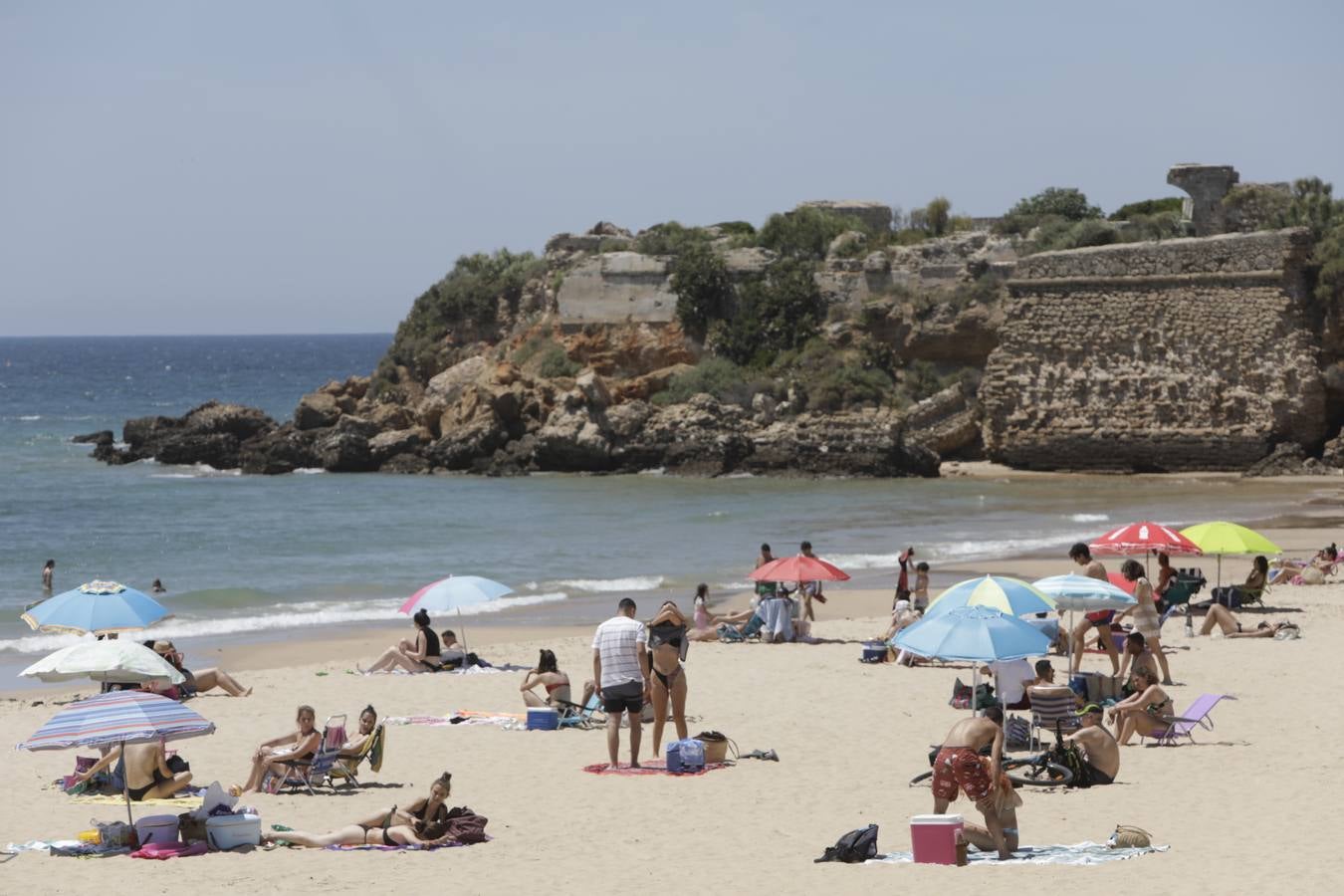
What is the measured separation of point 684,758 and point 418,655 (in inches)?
197

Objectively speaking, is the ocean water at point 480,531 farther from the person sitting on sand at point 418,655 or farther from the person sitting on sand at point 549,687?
the person sitting on sand at point 549,687

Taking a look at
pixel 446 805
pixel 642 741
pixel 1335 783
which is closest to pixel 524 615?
pixel 642 741

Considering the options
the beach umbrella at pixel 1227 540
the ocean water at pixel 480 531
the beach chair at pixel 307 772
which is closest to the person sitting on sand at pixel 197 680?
the beach chair at pixel 307 772

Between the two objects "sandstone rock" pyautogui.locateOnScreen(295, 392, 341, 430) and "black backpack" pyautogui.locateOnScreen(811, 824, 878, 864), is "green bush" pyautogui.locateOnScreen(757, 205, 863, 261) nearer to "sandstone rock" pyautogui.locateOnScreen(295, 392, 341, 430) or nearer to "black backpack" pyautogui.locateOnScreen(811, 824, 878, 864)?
"sandstone rock" pyautogui.locateOnScreen(295, 392, 341, 430)

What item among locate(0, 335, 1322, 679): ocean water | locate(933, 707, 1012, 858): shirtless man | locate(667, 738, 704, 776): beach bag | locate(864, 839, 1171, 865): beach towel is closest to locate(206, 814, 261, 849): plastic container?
locate(667, 738, 704, 776): beach bag

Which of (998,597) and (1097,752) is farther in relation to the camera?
(998,597)

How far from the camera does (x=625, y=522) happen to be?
31078 millimetres

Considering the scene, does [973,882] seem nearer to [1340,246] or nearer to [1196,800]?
[1196,800]

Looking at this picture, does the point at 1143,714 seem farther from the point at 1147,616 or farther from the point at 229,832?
the point at 229,832

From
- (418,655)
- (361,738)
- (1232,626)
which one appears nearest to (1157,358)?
(1232,626)

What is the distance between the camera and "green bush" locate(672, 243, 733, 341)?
4441 cm

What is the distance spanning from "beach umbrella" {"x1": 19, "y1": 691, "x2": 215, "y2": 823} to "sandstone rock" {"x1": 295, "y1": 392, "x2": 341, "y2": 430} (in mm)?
35479

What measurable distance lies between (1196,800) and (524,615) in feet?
40.1

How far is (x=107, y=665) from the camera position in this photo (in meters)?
11.3
